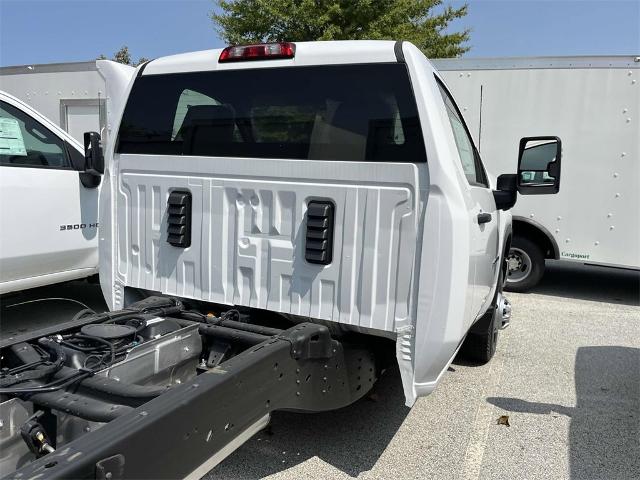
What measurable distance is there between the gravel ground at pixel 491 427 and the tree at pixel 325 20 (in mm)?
8943

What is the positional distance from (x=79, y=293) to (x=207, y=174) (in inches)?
168

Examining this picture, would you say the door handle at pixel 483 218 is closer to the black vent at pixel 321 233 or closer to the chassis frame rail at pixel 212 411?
the black vent at pixel 321 233

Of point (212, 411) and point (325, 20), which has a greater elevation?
point (325, 20)

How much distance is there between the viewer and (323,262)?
9.04 feet

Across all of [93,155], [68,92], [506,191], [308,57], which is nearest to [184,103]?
[308,57]

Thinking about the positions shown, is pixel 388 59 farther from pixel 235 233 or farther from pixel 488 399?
pixel 488 399

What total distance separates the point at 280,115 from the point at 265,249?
0.75 m

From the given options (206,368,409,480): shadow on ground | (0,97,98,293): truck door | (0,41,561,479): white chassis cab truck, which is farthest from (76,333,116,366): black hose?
(0,97,98,293): truck door

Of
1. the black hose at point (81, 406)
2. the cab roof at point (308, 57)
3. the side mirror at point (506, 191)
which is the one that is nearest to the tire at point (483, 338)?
the side mirror at point (506, 191)

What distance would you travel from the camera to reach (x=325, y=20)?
11812 millimetres

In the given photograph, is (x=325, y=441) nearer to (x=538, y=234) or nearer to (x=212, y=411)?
(x=212, y=411)

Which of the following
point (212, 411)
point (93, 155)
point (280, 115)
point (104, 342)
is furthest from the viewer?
point (93, 155)

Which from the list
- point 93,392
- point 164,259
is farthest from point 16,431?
point 164,259

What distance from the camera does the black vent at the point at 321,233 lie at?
2.73m
